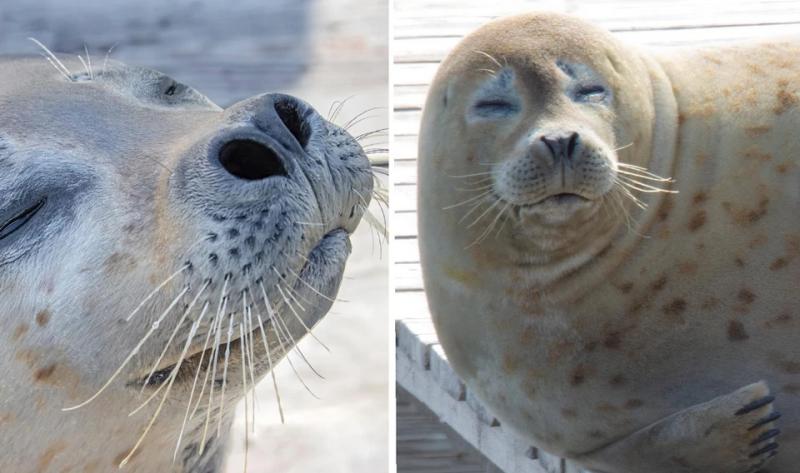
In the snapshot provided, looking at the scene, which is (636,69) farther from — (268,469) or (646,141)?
(268,469)

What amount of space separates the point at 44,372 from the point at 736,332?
148 cm

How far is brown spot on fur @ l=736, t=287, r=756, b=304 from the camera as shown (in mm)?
2801

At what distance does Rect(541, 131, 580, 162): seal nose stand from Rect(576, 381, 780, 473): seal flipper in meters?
0.57

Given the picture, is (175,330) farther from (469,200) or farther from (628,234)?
(628,234)

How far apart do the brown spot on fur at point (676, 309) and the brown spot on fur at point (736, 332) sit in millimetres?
99

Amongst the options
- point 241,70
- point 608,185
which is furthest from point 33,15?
point 608,185

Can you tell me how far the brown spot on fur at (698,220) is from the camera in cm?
282

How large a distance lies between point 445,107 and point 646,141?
44 centimetres

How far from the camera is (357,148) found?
207 centimetres

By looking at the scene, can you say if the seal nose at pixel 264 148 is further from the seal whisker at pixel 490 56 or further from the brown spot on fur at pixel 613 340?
the brown spot on fur at pixel 613 340

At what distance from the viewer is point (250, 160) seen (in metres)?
1.93

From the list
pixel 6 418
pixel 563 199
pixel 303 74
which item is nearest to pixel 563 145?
pixel 563 199

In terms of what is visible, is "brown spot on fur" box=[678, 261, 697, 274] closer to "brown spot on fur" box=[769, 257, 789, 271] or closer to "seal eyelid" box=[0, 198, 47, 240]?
"brown spot on fur" box=[769, 257, 789, 271]

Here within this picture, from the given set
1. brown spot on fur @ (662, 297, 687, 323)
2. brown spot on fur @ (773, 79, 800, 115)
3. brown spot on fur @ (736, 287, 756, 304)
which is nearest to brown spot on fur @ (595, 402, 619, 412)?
brown spot on fur @ (662, 297, 687, 323)
